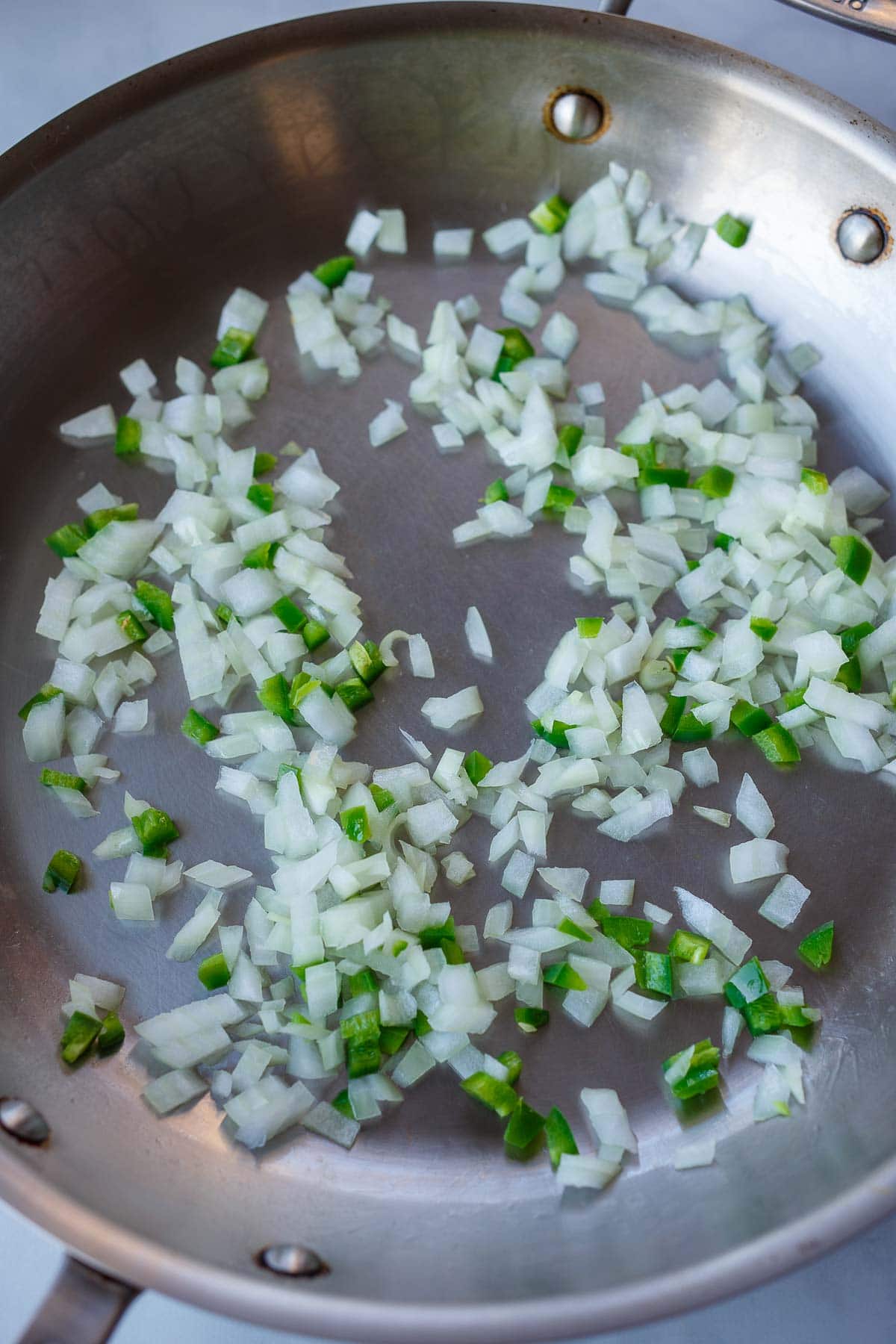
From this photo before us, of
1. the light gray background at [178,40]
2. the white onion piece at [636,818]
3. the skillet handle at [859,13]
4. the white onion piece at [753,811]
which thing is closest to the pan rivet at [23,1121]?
the white onion piece at [636,818]

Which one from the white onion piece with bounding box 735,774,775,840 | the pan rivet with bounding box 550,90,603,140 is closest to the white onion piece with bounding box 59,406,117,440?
the pan rivet with bounding box 550,90,603,140

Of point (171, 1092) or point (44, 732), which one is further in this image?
point (44, 732)

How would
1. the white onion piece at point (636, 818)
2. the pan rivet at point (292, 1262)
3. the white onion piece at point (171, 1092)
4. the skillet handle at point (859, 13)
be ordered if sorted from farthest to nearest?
the skillet handle at point (859, 13)
the white onion piece at point (636, 818)
the white onion piece at point (171, 1092)
the pan rivet at point (292, 1262)

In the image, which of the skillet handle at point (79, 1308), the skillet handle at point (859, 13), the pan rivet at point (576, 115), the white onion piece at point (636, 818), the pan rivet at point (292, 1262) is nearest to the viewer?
the skillet handle at point (79, 1308)

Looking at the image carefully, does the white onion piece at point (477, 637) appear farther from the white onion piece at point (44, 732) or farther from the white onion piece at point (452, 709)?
the white onion piece at point (44, 732)

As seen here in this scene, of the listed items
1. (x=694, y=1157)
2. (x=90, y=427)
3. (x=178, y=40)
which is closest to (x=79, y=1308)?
(x=694, y=1157)

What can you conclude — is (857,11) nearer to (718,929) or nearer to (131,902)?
(718,929)
